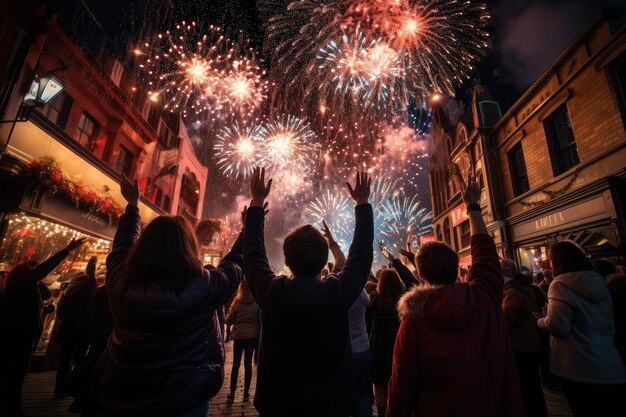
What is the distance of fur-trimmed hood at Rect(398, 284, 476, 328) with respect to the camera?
178cm

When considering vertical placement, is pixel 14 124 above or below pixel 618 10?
below

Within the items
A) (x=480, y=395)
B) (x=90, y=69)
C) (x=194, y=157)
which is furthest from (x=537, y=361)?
(x=194, y=157)

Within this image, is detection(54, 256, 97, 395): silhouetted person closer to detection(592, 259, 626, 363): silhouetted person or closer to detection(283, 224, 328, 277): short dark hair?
detection(283, 224, 328, 277): short dark hair

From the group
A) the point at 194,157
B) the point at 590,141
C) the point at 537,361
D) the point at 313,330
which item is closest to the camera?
the point at 313,330

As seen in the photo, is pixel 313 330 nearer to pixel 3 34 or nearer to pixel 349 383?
pixel 349 383

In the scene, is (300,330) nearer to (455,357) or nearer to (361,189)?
(455,357)

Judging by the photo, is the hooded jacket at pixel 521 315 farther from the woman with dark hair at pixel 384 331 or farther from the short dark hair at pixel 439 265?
the short dark hair at pixel 439 265

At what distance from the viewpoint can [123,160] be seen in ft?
48.9

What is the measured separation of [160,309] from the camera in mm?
1692

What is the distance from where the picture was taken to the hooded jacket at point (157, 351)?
1684 millimetres

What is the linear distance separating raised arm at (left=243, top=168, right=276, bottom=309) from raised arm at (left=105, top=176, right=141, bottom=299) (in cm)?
A: 80

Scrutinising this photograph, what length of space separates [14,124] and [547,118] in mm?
19031

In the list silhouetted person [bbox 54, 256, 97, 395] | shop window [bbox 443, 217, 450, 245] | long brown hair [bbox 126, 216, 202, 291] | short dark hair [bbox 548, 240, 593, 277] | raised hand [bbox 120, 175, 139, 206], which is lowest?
silhouetted person [bbox 54, 256, 97, 395]

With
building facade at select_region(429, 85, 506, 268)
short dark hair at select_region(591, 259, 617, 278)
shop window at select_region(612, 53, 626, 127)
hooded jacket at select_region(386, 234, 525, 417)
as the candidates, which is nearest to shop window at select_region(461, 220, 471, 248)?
building facade at select_region(429, 85, 506, 268)
